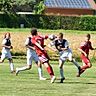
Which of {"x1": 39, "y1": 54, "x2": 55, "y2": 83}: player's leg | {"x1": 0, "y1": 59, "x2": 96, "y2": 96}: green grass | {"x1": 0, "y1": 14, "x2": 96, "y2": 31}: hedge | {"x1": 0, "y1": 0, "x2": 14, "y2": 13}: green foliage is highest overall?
{"x1": 0, "y1": 0, "x2": 14, "y2": 13}: green foliage

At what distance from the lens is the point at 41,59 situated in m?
18.5

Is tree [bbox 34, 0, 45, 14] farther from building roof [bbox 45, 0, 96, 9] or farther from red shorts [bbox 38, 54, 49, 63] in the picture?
red shorts [bbox 38, 54, 49, 63]

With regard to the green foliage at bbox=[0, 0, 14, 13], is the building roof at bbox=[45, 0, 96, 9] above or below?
above

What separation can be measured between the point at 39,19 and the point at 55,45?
4443cm

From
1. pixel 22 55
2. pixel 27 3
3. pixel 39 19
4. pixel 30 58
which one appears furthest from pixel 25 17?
pixel 30 58

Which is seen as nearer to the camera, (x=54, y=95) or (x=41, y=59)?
(x=54, y=95)

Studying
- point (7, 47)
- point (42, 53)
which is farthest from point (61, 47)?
point (7, 47)

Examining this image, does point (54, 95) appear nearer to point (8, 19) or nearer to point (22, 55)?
point (22, 55)

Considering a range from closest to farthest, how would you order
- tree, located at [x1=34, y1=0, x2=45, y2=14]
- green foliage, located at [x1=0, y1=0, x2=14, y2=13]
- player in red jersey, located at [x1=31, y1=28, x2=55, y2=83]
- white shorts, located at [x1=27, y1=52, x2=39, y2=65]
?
player in red jersey, located at [x1=31, y1=28, x2=55, y2=83] < white shorts, located at [x1=27, y1=52, x2=39, y2=65] < green foliage, located at [x1=0, y1=0, x2=14, y2=13] < tree, located at [x1=34, y1=0, x2=45, y2=14]

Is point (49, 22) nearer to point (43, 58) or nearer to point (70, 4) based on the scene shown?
point (70, 4)

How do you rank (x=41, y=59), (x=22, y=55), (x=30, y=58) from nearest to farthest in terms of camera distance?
(x=41, y=59) < (x=30, y=58) < (x=22, y=55)

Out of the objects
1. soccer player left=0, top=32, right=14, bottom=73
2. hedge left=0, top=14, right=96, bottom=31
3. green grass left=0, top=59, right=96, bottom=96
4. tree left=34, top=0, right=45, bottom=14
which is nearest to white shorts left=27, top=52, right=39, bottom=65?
green grass left=0, top=59, right=96, bottom=96

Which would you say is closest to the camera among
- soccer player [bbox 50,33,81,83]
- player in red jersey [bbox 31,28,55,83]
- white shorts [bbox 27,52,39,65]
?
player in red jersey [bbox 31,28,55,83]

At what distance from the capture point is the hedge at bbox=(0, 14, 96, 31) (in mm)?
62487
